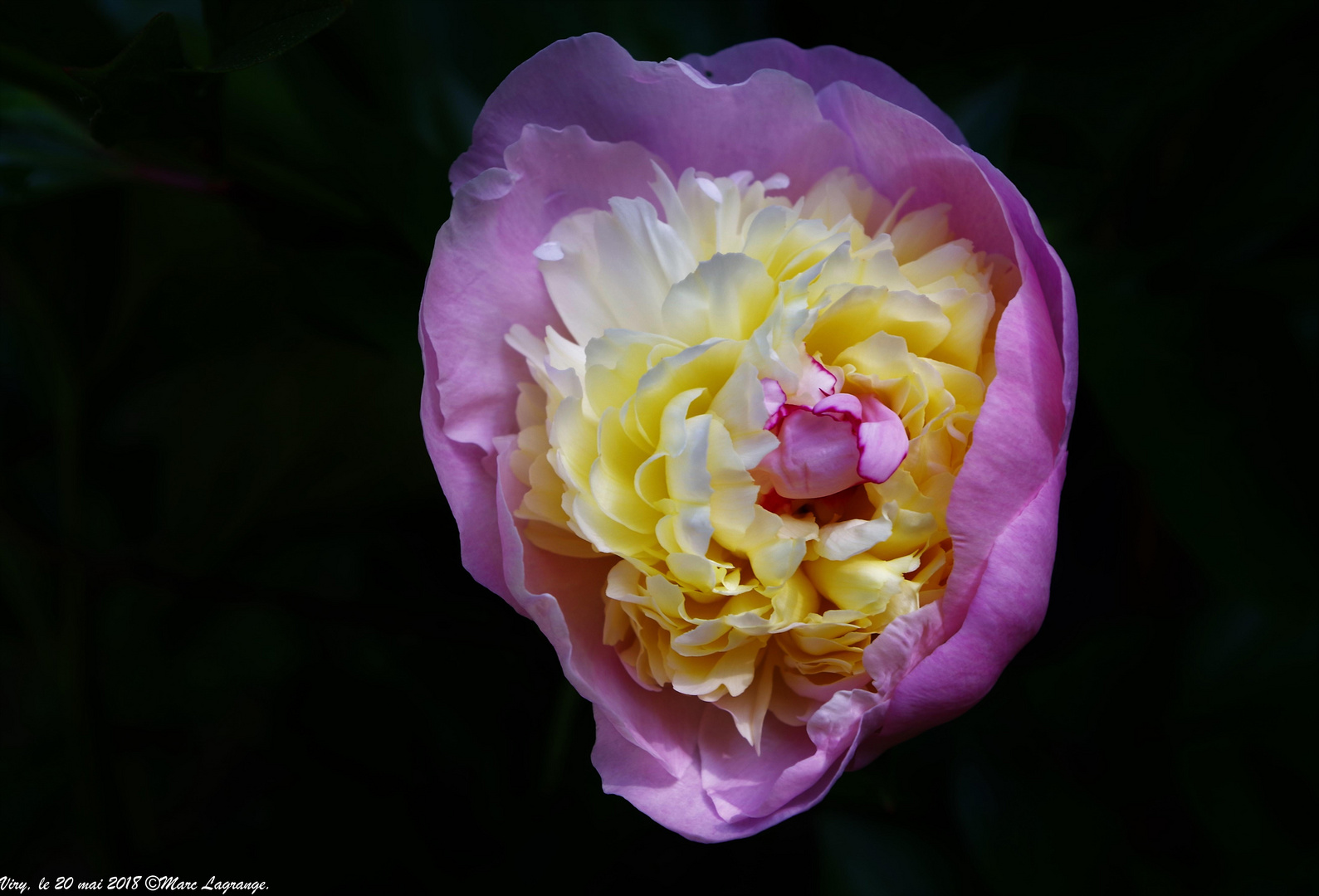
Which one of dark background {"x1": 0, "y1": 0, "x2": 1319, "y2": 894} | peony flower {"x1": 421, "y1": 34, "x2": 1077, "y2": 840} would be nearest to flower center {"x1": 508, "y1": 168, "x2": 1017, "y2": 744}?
peony flower {"x1": 421, "y1": 34, "x2": 1077, "y2": 840}

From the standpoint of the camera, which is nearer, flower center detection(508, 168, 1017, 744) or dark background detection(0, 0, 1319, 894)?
flower center detection(508, 168, 1017, 744)

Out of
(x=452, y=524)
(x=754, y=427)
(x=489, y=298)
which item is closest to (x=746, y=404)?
(x=754, y=427)

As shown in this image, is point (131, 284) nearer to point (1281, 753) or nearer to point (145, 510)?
point (145, 510)

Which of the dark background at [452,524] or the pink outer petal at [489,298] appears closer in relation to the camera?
the pink outer petal at [489,298]

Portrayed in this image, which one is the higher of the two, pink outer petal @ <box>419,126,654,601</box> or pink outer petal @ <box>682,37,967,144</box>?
pink outer petal @ <box>682,37,967,144</box>

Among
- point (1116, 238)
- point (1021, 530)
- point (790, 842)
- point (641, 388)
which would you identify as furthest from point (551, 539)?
point (1116, 238)

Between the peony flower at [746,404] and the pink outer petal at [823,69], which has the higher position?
the pink outer petal at [823,69]

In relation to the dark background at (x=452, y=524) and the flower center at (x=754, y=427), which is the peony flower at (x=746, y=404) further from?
the dark background at (x=452, y=524)

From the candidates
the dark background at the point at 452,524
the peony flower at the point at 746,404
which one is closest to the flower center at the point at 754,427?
the peony flower at the point at 746,404

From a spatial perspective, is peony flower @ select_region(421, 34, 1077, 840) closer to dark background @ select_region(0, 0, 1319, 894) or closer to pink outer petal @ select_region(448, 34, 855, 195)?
pink outer petal @ select_region(448, 34, 855, 195)
